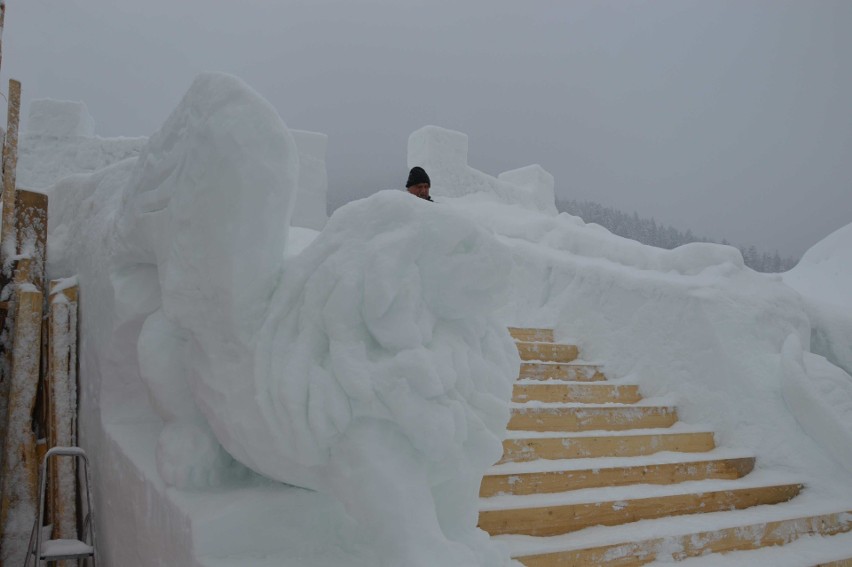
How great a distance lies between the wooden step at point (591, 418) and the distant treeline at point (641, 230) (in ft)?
31.0

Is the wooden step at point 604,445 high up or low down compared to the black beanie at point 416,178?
down

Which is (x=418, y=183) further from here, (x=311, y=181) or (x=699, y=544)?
(x=311, y=181)

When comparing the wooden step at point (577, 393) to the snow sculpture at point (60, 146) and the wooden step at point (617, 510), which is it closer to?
the wooden step at point (617, 510)

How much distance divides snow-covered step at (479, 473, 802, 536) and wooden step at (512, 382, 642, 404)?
68 cm

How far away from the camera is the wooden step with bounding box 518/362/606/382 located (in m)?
3.44

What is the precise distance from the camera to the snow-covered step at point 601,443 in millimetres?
2686

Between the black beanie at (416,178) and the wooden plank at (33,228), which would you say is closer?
the wooden plank at (33,228)

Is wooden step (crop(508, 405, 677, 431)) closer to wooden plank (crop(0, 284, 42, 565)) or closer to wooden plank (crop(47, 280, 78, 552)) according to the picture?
wooden plank (crop(47, 280, 78, 552))

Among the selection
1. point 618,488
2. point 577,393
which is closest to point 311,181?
point 577,393

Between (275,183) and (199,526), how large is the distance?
0.84 meters

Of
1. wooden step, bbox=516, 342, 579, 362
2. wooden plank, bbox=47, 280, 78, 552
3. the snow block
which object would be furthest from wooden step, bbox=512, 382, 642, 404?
the snow block

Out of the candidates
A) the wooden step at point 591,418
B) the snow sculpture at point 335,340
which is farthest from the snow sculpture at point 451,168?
the snow sculpture at point 335,340

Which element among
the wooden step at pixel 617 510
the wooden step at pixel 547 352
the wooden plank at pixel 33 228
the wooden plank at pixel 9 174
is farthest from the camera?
the wooden step at pixel 547 352

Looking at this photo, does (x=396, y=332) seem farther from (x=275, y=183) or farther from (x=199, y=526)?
(x=199, y=526)
